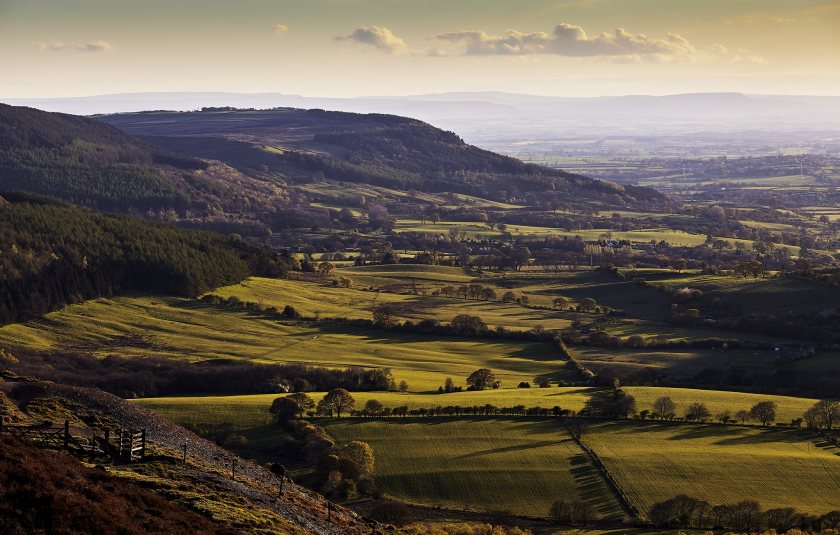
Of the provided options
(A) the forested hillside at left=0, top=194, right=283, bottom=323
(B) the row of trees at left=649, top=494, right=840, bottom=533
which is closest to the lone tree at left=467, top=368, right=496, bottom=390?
(B) the row of trees at left=649, top=494, right=840, bottom=533

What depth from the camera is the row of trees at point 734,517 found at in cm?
5944

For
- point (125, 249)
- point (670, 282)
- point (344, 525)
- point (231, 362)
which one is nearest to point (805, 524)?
point (344, 525)

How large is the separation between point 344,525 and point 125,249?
11247cm

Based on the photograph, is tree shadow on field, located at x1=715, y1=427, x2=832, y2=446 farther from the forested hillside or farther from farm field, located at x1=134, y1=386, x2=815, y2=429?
the forested hillside

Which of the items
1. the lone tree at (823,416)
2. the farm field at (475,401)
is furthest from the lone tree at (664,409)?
the lone tree at (823,416)

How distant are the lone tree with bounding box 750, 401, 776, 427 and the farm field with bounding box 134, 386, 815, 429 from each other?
1.15 meters

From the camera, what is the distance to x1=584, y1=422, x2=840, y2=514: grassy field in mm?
65188

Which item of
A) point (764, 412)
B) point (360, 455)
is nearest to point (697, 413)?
point (764, 412)

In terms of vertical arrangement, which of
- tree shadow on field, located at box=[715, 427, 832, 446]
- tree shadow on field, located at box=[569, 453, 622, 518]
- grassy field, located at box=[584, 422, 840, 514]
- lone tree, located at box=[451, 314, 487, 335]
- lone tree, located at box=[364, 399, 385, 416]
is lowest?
tree shadow on field, located at box=[569, 453, 622, 518]

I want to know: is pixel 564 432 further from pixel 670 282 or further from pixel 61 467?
pixel 670 282

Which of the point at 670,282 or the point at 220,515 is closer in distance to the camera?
the point at 220,515

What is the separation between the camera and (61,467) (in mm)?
36625

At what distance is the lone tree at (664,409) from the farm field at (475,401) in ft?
2.90

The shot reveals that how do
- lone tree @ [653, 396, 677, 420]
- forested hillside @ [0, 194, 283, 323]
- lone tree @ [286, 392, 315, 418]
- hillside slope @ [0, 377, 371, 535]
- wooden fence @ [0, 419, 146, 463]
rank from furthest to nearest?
1. forested hillside @ [0, 194, 283, 323]
2. lone tree @ [653, 396, 677, 420]
3. lone tree @ [286, 392, 315, 418]
4. wooden fence @ [0, 419, 146, 463]
5. hillside slope @ [0, 377, 371, 535]
